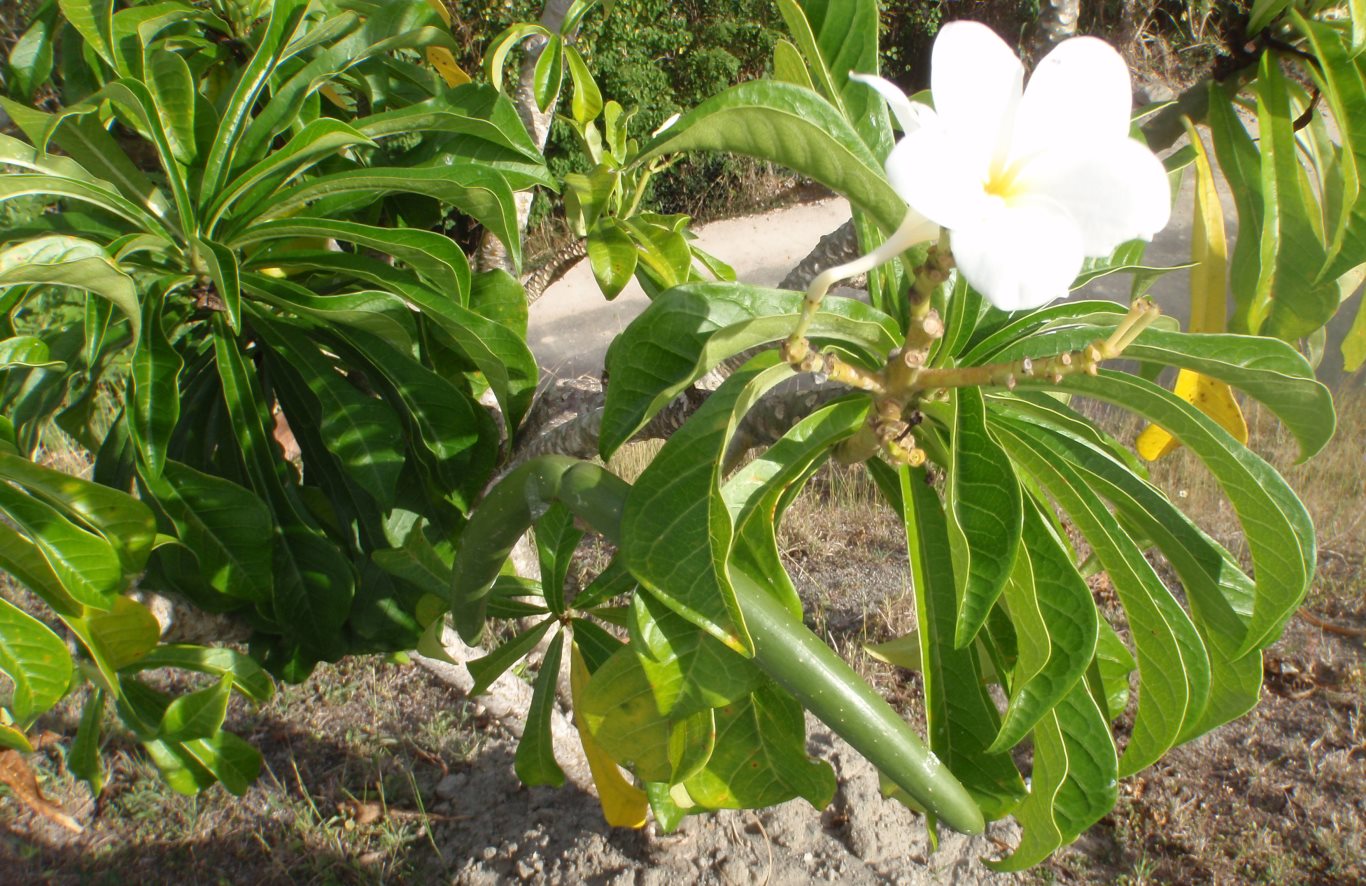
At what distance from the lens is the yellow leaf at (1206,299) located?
4.14ft

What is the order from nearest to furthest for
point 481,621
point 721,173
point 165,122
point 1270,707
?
point 481,621
point 165,122
point 1270,707
point 721,173

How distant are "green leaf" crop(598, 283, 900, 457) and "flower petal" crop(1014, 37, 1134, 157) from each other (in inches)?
8.8

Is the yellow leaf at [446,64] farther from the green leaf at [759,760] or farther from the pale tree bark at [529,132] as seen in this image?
the green leaf at [759,760]

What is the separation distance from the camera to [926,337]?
25.3 inches

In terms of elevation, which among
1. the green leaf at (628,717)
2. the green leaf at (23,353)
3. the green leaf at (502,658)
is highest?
the green leaf at (23,353)

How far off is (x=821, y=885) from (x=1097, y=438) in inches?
56.0

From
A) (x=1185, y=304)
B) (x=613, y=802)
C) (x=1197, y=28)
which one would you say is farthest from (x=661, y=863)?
(x=1197, y=28)

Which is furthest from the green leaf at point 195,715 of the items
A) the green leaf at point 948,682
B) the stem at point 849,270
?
the stem at point 849,270

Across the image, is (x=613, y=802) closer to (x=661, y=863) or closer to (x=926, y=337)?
(x=661, y=863)

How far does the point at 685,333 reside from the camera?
0.72 metres

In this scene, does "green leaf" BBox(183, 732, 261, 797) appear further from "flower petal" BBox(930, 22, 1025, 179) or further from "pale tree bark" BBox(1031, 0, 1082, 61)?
"pale tree bark" BBox(1031, 0, 1082, 61)

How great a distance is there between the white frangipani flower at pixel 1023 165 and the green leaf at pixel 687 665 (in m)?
0.42

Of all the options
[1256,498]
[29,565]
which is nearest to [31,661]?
[29,565]

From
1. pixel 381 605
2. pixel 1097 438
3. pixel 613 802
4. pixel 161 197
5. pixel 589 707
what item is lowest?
pixel 613 802
